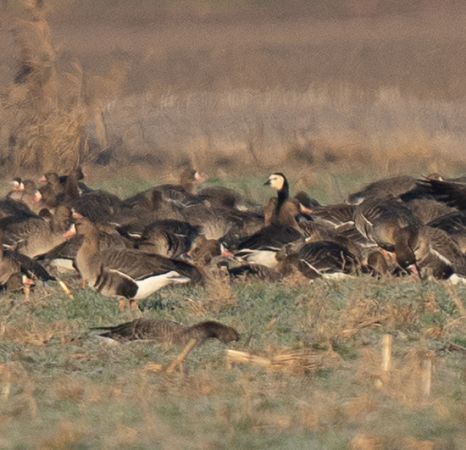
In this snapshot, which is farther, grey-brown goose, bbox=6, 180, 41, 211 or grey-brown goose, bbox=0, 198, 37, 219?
grey-brown goose, bbox=6, 180, 41, 211

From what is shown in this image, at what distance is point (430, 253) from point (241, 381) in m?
5.17

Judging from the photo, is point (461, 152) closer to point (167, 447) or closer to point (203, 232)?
point (203, 232)

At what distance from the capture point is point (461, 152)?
75.9 ft

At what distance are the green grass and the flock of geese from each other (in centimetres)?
43

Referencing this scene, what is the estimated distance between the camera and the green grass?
690cm

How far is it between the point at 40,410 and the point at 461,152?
1636 centimetres

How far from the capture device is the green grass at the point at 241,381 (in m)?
6.90

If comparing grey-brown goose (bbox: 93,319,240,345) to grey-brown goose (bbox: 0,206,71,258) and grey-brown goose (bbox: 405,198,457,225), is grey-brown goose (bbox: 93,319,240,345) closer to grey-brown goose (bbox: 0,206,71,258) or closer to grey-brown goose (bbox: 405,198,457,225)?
grey-brown goose (bbox: 0,206,71,258)

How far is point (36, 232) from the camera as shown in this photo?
50.6 ft

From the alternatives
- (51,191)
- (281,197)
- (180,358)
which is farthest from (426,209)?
(180,358)

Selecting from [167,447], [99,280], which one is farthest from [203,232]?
[167,447]

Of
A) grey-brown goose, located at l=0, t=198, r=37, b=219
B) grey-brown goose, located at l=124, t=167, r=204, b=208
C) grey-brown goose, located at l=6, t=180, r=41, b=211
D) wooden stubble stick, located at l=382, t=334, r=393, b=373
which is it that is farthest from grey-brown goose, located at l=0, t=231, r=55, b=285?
grey-brown goose, located at l=6, t=180, r=41, b=211

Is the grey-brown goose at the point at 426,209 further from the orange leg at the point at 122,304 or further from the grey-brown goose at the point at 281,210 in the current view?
the orange leg at the point at 122,304

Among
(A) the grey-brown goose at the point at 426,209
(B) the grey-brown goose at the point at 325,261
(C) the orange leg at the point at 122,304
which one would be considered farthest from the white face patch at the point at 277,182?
(C) the orange leg at the point at 122,304
